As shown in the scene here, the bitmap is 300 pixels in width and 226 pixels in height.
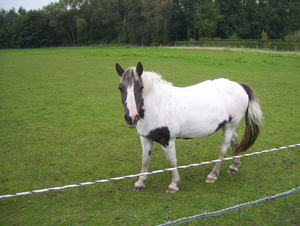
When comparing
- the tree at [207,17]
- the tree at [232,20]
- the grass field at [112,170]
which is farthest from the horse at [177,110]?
the tree at [232,20]

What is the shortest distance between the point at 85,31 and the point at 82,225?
77.6 m

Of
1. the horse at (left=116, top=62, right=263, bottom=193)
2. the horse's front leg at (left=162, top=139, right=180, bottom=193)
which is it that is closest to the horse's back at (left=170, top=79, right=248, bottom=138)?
the horse at (left=116, top=62, right=263, bottom=193)

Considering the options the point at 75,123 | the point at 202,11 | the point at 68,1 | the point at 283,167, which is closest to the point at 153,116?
the point at 283,167

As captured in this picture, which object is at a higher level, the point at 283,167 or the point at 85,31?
the point at 85,31

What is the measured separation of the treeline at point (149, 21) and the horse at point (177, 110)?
60841 millimetres

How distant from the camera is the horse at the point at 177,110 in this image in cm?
340

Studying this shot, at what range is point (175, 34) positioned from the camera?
70875 millimetres

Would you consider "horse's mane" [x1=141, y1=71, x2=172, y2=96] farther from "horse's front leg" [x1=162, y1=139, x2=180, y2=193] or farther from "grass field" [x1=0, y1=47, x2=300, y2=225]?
"grass field" [x1=0, y1=47, x2=300, y2=225]

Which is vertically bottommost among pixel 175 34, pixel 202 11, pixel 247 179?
pixel 247 179

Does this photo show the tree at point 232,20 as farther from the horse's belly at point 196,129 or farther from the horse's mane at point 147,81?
the horse's mane at point 147,81

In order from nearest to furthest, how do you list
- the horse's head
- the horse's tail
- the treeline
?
the horse's head → the horse's tail → the treeline

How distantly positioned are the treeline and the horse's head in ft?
202

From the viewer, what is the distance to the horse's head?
10.6ft

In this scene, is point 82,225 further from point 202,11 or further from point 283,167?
point 202,11
